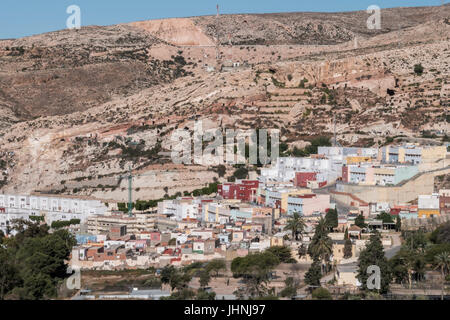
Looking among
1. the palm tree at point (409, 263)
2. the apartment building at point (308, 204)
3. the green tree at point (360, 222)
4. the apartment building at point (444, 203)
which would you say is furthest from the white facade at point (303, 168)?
the palm tree at point (409, 263)

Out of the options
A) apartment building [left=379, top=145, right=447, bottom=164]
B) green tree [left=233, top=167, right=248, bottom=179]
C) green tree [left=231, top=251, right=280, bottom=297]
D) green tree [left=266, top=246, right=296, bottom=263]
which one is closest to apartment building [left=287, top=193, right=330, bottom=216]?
apartment building [left=379, top=145, right=447, bottom=164]

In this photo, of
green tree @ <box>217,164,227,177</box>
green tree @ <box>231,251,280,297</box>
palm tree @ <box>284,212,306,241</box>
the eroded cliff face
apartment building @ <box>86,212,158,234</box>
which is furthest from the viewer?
the eroded cliff face

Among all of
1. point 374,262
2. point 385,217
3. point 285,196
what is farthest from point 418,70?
point 374,262

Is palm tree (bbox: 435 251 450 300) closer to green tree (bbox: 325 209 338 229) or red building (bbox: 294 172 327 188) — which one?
green tree (bbox: 325 209 338 229)

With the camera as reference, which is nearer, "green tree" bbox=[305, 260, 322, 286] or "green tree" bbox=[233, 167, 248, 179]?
"green tree" bbox=[305, 260, 322, 286]

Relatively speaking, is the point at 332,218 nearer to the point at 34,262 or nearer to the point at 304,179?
the point at 304,179

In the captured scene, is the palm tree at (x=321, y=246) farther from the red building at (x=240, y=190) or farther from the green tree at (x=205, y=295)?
the red building at (x=240, y=190)
